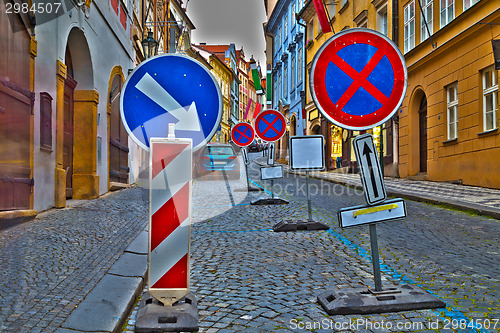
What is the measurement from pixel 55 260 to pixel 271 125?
735 cm

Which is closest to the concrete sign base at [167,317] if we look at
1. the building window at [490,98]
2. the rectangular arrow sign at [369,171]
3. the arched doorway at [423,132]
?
the rectangular arrow sign at [369,171]

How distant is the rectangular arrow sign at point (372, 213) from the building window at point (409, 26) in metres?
16.5

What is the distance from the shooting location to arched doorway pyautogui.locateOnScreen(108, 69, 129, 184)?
14.7m

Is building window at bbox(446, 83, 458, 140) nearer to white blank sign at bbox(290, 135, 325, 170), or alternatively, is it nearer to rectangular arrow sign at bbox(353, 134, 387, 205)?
white blank sign at bbox(290, 135, 325, 170)

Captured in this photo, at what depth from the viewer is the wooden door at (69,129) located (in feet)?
36.9

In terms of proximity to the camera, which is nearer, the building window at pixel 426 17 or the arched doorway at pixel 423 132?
the building window at pixel 426 17

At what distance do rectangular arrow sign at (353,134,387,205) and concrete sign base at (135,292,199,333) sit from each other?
152 cm

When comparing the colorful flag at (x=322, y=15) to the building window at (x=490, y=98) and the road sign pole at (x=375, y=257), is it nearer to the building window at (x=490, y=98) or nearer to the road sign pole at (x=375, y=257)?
the building window at (x=490, y=98)

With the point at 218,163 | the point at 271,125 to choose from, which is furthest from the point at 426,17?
the point at 218,163

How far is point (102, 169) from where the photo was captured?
507 inches

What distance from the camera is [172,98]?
3.58 metres

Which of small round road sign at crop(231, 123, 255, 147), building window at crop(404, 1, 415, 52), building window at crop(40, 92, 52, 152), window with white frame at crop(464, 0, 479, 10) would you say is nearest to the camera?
building window at crop(40, 92, 52, 152)

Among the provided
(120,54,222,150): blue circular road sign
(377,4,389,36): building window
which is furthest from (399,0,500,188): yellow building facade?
(120,54,222,150): blue circular road sign

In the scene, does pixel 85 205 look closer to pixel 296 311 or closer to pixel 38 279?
pixel 38 279
